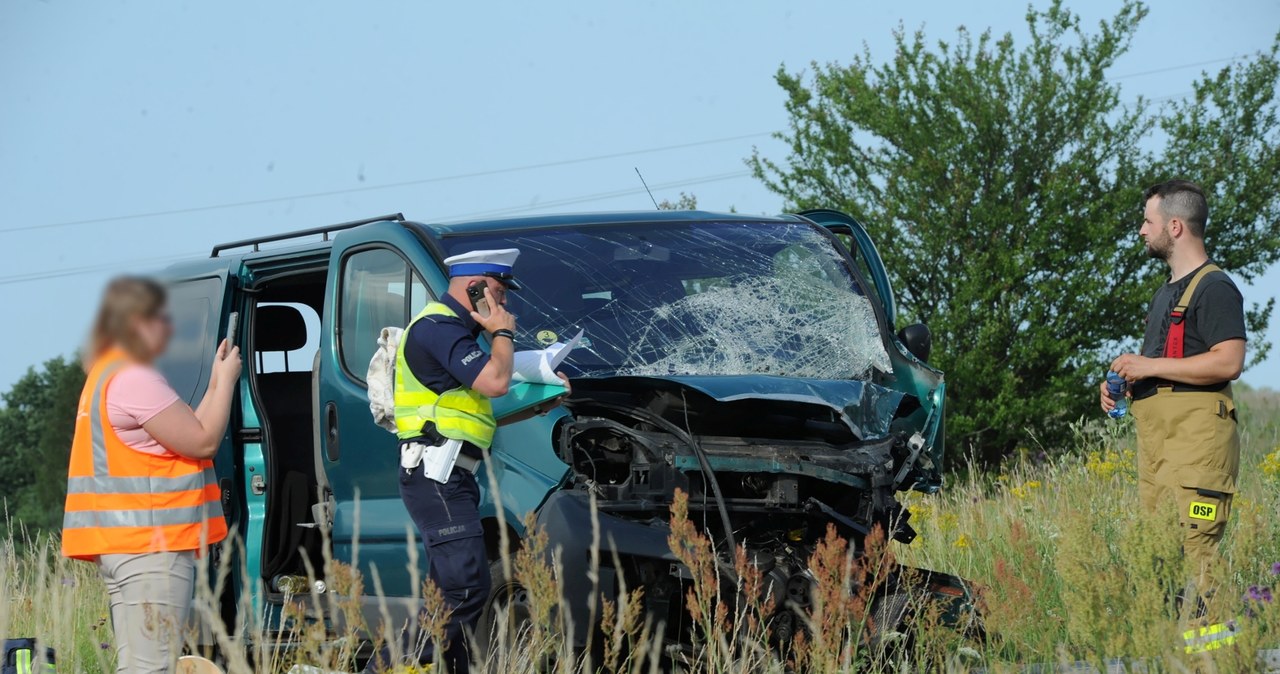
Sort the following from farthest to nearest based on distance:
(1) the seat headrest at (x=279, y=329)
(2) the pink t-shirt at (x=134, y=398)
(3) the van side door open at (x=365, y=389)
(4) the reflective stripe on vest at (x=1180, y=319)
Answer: (1) the seat headrest at (x=279, y=329)
(3) the van side door open at (x=365, y=389)
(4) the reflective stripe on vest at (x=1180, y=319)
(2) the pink t-shirt at (x=134, y=398)

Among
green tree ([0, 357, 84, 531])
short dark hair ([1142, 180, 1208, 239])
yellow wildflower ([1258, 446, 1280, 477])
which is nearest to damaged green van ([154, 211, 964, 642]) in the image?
short dark hair ([1142, 180, 1208, 239])

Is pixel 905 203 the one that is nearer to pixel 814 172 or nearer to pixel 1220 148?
pixel 814 172

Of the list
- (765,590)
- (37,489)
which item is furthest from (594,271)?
(37,489)

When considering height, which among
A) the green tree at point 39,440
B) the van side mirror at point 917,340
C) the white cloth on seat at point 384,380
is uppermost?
the green tree at point 39,440

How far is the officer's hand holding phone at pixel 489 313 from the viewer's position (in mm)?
5133

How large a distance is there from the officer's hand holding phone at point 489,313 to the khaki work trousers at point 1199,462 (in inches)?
93.5

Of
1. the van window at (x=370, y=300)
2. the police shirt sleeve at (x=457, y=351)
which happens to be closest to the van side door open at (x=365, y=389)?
the van window at (x=370, y=300)

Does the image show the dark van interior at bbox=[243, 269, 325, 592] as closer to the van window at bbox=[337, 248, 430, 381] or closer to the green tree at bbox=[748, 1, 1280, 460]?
the van window at bbox=[337, 248, 430, 381]

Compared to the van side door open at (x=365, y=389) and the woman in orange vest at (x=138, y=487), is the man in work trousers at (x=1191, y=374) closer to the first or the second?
the van side door open at (x=365, y=389)

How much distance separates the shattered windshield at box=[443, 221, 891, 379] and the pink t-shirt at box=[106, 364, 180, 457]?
155 centimetres

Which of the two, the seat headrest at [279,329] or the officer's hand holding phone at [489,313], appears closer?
the officer's hand holding phone at [489,313]

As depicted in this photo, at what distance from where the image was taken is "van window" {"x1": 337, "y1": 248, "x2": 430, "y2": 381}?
595 cm

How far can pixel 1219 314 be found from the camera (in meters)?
5.24

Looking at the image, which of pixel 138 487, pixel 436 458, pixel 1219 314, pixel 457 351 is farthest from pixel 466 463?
pixel 1219 314
